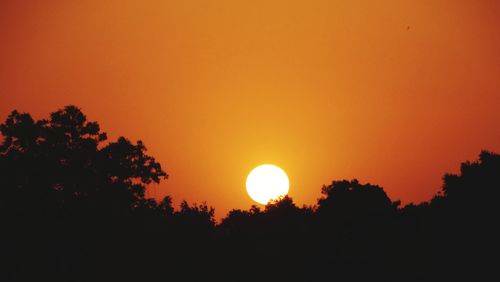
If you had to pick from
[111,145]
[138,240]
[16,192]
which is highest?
[111,145]

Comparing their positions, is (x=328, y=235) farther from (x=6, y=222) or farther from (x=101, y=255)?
(x=6, y=222)

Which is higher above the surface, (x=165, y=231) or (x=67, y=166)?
(x=67, y=166)

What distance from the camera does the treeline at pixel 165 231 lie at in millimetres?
28328

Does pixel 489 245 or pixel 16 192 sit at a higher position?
pixel 16 192

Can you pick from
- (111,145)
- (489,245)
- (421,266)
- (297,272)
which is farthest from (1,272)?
(489,245)

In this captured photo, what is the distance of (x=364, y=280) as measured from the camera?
3612 cm

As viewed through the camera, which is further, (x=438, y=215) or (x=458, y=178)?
(x=458, y=178)

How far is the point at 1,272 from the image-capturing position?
26828mm

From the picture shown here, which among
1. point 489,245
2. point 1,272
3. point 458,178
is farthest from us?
point 458,178

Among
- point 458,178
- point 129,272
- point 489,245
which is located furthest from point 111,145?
point 458,178

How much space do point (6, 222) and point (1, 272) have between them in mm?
3417

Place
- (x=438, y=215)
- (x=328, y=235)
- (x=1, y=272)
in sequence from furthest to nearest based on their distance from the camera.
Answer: (x=438, y=215) < (x=328, y=235) < (x=1, y=272)

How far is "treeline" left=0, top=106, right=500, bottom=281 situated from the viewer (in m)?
28.3

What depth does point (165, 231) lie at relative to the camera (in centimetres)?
3053
